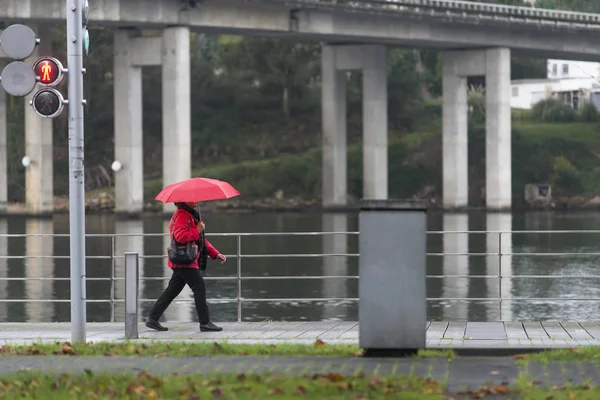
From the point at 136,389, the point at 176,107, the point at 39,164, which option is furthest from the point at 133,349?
the point at 39,164

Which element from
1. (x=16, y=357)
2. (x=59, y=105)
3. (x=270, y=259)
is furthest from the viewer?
(x=270, y=259)

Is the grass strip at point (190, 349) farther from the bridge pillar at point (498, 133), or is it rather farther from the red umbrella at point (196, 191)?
the bridge pillar at point (498, 133)

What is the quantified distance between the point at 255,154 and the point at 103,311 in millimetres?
70401

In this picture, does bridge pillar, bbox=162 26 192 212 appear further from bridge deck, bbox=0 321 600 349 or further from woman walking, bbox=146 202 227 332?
woman walking, bbox=146 202 227 332

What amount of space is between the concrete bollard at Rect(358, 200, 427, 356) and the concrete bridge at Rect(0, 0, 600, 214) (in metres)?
53.5

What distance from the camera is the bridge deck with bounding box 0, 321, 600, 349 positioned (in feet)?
47.6

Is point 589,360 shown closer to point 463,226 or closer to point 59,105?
point 59,105

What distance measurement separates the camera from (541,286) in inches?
1353

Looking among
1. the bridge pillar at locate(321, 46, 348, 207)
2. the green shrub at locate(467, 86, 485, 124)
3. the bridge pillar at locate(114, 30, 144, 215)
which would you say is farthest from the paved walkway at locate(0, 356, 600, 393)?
the green shrub at locate(467, 86, 485, 124)

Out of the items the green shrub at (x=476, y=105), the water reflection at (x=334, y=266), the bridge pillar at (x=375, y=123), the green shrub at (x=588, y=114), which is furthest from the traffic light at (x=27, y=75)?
the green shrub at (x=588, y=114)

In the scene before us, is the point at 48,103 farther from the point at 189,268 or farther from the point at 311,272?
the point at 311,272

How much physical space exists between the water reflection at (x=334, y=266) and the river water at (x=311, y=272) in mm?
39

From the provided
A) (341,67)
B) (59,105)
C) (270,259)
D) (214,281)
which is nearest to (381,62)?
(341,67)

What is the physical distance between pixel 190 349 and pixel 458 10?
231 ft
